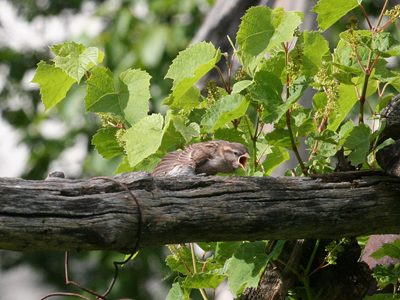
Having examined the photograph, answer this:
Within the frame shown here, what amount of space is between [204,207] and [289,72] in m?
0.69

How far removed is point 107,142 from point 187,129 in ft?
1.33

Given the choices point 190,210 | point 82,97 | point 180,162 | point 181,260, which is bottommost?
point 82,97

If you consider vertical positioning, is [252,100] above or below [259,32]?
below

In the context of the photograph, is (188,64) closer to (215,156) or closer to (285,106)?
(285,106)

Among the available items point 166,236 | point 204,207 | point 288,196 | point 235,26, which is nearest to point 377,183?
point 288,196

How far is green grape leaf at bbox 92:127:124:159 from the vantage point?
2.34 metres

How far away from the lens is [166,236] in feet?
5.29

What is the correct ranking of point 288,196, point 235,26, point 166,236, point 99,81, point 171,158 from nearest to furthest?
point 166,236
point 288,196
point 99,81
point 171,158
point 235,26

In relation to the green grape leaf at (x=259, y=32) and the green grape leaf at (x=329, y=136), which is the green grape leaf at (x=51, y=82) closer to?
the green grape leaf at (x=259, y=32)

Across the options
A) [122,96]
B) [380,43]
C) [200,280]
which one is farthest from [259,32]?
[200,280]

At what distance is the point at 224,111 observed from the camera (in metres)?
1.97

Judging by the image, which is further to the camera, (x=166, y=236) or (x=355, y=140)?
(x=355, y=140)

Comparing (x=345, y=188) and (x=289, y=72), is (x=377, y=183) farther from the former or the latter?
(x=289, y=72)

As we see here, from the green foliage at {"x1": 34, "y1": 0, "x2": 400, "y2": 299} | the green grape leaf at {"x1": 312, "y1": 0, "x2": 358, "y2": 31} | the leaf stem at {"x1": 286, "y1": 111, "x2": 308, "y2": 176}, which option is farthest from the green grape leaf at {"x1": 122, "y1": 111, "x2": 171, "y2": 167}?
the green grape leaf at {"x1": 312, "y1": 0, "x2": 358, "y2": 31}
